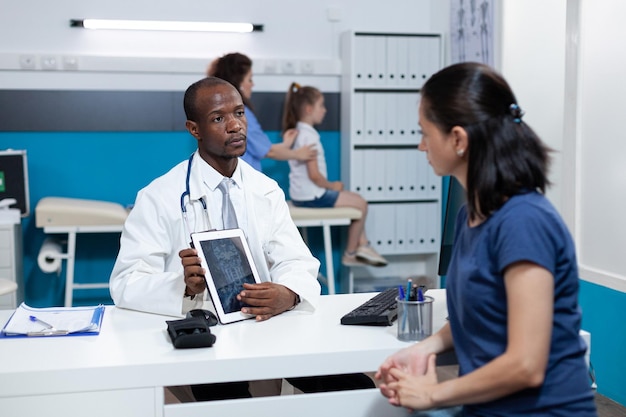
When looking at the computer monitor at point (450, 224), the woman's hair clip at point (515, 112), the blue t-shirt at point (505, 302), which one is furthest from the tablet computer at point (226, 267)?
the woman's hair clip at point (515, 112)

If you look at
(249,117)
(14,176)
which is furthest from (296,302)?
(14,176)

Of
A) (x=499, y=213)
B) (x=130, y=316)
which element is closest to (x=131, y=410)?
(x=130, y=316)

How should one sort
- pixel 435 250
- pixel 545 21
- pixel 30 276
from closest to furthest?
pixel 545 21 < pixel 30 276 < pixel 435 250

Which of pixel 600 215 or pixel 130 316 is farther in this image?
pixel 600 215

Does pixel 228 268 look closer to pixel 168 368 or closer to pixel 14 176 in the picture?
pixel 168 368

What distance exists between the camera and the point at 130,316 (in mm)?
1878

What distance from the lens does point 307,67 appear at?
189 inches

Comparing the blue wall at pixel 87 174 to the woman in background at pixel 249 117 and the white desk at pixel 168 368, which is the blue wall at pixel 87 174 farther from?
the white desk at pixel 168 368

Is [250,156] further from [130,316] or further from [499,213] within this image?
[499,213]

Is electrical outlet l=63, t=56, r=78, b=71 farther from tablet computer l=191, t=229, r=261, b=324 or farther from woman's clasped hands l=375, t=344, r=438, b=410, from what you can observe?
woman's clasped hands l=375, t=344, r=438, b=410

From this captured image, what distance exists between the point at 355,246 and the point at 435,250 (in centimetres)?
61

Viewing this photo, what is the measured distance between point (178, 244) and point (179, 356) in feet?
1.86

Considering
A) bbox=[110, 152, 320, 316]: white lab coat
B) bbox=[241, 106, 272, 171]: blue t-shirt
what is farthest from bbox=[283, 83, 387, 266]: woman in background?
bbox=[110, 152, 320, 316]: white lab coat

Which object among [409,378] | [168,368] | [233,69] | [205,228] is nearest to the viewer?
[409,378]
